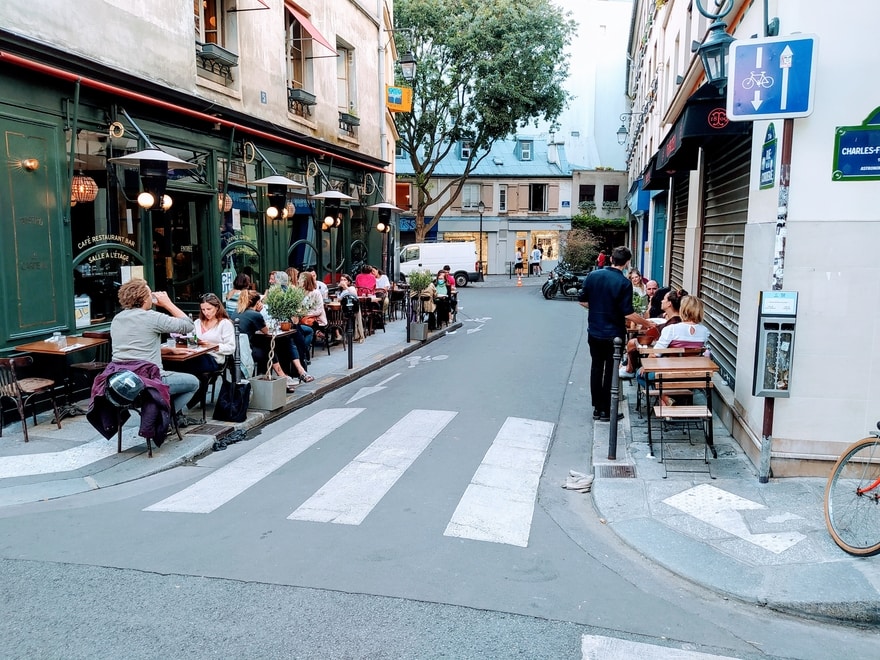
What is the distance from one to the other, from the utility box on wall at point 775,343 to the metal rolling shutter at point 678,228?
25.3ft

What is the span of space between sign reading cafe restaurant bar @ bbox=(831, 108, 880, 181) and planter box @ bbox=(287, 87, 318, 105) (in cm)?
1267

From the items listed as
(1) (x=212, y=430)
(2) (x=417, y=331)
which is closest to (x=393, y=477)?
(1) (x=212, y=430)

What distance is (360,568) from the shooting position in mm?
4559

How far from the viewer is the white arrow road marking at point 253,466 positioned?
5.81m

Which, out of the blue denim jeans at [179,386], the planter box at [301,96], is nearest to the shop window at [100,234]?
the blue denim jeans at [179,386]

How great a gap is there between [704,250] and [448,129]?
25138mm

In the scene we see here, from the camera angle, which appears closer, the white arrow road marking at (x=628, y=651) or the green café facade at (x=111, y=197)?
the white arrow road marking at (x=628, y=651)

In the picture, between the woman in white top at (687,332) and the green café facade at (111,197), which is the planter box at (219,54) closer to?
the green café facade at (111,197)

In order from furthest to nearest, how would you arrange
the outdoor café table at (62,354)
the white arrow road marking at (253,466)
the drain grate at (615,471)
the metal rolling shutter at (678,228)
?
the metal rolling shutter at (678,228) < the outdoor café table at (62,354) < the drain grate at (615,471) < the white arrow road marking at (253,466)

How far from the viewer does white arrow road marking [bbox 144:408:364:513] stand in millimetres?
5812

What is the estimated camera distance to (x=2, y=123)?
798 centimetres

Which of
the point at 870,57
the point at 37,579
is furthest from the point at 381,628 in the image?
the point at 870,57

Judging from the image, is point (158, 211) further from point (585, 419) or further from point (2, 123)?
point (585, 419)

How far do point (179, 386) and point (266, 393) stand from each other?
1455mm
